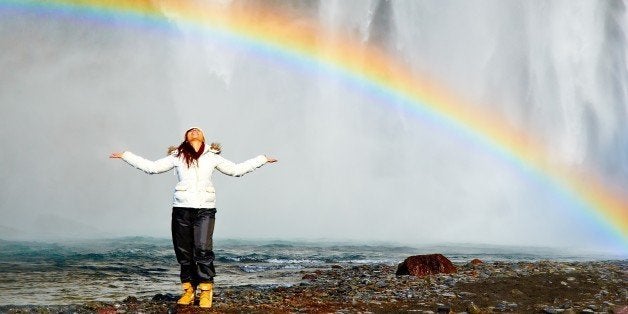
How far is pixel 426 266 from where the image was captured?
1723 cm

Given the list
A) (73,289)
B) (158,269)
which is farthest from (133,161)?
(158,269)

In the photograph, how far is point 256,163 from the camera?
932 centimetres

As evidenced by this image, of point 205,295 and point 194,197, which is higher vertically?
point 194,197

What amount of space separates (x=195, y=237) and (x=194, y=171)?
113 cm

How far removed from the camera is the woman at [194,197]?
350 inches

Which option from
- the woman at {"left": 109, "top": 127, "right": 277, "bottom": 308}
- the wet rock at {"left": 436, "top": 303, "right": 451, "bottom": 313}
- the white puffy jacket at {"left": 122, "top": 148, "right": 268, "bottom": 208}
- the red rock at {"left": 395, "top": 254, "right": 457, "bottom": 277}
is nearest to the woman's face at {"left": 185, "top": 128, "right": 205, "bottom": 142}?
the woman at {"left": 109, "top": 127, "right": 277, "bottom": 308}

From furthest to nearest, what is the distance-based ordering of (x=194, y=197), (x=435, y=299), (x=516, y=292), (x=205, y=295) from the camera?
(x=516, y=292) < (x=435, y=299) < (x=205, y=295) < (x=194, y=197)

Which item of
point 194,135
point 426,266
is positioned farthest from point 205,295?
point 426,266

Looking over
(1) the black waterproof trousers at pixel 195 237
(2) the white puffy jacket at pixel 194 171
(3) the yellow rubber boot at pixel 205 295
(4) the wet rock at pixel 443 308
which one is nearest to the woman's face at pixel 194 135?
(2) the white puffy jacket at pixel 194 171

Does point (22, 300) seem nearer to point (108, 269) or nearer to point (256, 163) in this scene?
point (256, 163)

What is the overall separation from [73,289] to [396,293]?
11035 mm

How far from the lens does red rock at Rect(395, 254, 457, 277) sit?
17069 millimetres

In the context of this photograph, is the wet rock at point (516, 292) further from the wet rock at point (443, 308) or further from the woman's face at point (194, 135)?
the woman's face at point (194, 135)

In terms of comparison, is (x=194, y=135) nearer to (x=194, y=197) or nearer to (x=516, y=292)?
(x=194, y=197)
